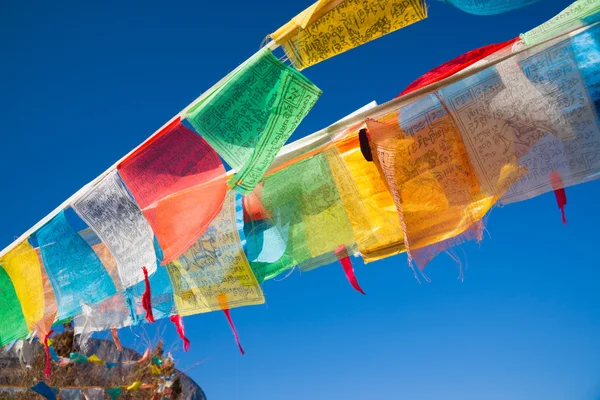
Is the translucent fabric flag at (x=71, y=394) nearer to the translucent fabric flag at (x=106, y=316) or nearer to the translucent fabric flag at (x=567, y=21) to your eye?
the translucent fabric flag at (x=106, y=316)

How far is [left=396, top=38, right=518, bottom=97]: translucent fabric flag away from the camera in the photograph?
99.2 inches

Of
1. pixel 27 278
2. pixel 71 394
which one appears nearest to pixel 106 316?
pixel 27 278

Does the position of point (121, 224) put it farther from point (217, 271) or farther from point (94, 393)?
point (94, 393)

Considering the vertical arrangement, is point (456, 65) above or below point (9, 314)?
above

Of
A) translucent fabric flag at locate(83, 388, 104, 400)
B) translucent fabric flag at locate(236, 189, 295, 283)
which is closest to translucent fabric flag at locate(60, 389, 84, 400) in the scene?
translucent fabric flag at locate(83, 388, 104, 400)

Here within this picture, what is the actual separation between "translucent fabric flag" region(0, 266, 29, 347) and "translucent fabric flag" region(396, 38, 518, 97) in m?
3.41

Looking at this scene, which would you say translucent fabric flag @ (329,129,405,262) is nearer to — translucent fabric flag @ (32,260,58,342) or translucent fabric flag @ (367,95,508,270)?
translucent fabric flag @ (367,95,508,270)

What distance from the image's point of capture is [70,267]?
355cm

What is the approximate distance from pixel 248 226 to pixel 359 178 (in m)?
0.78

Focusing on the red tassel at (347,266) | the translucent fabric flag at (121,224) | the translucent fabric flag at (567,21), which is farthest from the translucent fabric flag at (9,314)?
the translucent fabric flag at (567,21)

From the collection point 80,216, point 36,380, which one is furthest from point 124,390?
point 80,216

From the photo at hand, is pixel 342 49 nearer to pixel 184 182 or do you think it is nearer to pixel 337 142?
pixel 337 142

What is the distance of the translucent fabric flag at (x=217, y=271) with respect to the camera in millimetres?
3098

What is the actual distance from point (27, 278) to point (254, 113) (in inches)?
103
